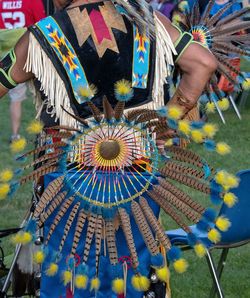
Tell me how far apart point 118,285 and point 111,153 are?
50 centimetres

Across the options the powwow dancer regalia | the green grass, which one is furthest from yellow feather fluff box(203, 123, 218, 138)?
the green grass

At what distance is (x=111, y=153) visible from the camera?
3.21 m

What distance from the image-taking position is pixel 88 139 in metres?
3.23

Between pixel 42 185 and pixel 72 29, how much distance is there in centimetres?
70

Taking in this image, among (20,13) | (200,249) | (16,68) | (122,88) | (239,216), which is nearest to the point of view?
(122,88)

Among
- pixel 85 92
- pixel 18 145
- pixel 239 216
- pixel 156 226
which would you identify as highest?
pixel 85 92

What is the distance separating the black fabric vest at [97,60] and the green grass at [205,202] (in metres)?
1.83

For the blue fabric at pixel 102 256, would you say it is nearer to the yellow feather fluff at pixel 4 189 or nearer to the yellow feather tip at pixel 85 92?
the yellow feather fluff at pixel 4 189

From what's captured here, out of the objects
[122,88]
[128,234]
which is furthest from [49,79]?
[128,234]

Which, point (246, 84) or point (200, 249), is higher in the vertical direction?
point (246, 84)

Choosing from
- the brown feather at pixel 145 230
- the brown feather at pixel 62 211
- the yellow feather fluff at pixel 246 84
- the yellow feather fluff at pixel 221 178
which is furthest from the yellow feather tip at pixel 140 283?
the yellow feather fluff at pixel 246 84

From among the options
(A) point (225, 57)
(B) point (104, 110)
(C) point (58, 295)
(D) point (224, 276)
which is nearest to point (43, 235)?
(C) point (58, 295)

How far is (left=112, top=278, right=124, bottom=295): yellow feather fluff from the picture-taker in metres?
3.18

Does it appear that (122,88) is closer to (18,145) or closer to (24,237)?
(18,145)
